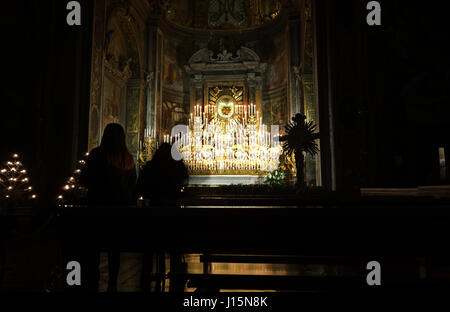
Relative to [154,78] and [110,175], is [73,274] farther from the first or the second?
[154,78]

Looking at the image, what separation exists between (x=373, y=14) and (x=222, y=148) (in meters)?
7.54

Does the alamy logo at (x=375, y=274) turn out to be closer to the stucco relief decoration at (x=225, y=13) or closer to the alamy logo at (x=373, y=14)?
the alamy logo at (x=373, y=14)

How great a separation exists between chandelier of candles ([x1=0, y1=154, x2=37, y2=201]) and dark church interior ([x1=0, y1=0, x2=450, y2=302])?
0.16ft

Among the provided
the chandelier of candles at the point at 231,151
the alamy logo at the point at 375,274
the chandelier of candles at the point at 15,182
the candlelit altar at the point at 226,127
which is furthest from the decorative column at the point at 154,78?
the alamy logo at the point at 375,274

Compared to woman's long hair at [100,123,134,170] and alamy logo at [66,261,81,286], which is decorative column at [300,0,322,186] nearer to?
woman's long hair at [100,123,134,170]

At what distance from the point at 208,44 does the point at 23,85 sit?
Result: 35.7 ft

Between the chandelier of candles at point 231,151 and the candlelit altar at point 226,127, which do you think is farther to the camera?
the candlelit altar at point 226,127

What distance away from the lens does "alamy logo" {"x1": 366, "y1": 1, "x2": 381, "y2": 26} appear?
21.3ft

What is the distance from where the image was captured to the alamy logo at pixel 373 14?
6.50 m

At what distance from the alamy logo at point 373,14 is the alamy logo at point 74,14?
7036 mm

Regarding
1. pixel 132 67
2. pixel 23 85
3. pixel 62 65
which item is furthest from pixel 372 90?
pixel 132 67

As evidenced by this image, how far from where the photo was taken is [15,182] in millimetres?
6605

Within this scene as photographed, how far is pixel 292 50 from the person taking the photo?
1303 centimetres

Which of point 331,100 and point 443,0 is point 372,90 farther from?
point 443,0
